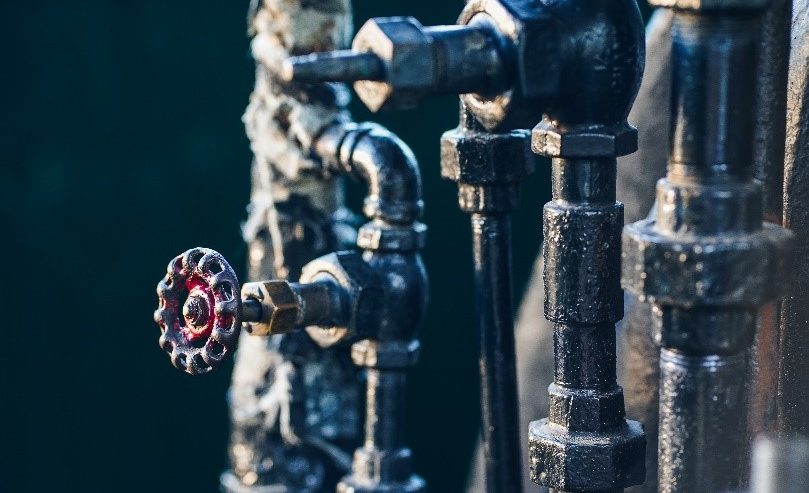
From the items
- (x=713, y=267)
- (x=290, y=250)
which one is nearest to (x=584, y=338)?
(x=713, y=267)

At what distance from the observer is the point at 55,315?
6.91 ft

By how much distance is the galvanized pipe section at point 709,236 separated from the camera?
0.73 meters

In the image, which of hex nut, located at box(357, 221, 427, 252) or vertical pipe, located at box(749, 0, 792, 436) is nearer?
vertical pipe, located at box(749, 0, 792, 436)

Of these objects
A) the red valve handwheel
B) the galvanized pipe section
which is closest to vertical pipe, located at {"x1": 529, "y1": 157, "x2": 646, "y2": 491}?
the galvanized pipe section

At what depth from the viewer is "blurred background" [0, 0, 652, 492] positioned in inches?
80.0

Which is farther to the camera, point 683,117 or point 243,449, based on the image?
point 243,449

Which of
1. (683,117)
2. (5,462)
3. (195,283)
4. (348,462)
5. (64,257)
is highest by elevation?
(683,117)

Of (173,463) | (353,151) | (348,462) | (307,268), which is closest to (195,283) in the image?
(307,268)

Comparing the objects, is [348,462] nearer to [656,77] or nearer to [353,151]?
[353,151]

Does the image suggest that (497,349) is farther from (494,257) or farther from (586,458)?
(586,458)

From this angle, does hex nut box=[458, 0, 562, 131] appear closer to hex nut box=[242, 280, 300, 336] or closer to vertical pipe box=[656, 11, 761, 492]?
vertical pipe box=[656, 11, 761, 492]

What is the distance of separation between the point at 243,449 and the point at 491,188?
0.54 m

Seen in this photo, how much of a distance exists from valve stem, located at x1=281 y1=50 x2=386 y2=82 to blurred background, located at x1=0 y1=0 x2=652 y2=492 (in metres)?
1.18

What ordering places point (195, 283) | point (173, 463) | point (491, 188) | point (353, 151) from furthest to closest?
point (173, 463)
point (353, 151)
point (491, 188)
point (195, 283)
